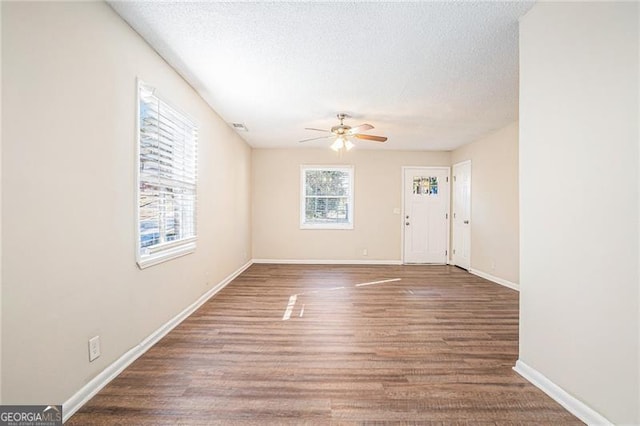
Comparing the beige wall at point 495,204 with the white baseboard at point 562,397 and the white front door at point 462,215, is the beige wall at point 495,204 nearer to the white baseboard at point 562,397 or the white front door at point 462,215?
the white front door at point 462,215

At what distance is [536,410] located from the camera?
64.9 inches

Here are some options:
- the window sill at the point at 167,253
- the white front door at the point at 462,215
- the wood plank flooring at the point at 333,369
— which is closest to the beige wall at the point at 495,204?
the white front door at the point at 462,215

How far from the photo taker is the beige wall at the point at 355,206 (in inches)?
246

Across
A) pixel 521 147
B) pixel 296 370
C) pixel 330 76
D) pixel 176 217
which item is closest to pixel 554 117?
pixel 521 147

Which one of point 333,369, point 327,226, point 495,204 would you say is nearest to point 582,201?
point 333,369

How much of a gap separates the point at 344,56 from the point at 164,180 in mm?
1902

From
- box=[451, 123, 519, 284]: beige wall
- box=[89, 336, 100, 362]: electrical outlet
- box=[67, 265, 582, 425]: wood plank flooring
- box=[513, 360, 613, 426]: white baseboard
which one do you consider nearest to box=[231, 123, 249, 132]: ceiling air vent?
box=[67, 265, 582, 425]: wood plank flooring

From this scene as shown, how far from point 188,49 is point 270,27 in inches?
30.3

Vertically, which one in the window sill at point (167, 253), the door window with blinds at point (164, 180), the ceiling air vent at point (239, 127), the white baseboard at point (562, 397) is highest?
the ceiling air vent at point (239, 127)

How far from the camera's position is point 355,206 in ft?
20.6

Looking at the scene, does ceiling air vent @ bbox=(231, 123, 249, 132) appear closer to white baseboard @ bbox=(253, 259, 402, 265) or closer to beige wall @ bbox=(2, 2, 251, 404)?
beige wall @ bbox=(2, 2, 251, 404)

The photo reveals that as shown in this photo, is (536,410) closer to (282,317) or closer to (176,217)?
(282,317)

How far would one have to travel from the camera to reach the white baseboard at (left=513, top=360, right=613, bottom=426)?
150 cm

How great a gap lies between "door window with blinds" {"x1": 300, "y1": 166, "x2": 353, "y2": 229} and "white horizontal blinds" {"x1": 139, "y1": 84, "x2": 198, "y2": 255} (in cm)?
323
